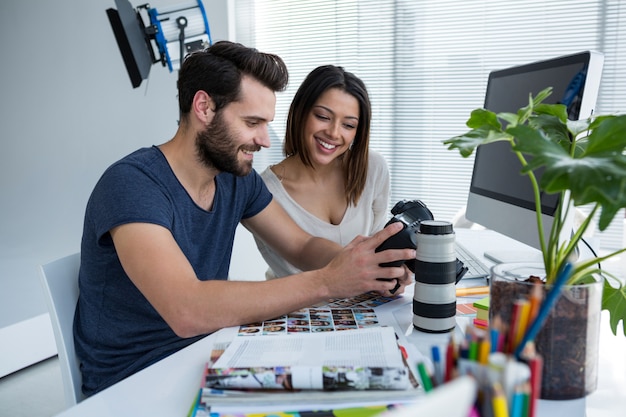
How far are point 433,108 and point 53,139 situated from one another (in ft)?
7.61

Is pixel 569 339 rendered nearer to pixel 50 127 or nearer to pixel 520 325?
pixel 520 325

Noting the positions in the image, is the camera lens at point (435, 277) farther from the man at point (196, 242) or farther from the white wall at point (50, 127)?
the white wall at point (50, 127)

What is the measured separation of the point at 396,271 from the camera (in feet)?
3.54

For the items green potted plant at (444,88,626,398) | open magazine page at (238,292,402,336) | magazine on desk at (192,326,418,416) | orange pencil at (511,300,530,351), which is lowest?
open magazine page at (238,292,402,336)

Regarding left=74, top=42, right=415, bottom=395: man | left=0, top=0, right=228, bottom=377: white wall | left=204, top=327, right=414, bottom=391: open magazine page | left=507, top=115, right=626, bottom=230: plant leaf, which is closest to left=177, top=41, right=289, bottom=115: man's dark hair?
left=74, top=42, right=415, bottom=395: man

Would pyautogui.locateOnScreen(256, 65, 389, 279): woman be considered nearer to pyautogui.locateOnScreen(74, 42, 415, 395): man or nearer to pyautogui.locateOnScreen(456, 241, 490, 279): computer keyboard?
pyautogui.locateOnScreen(74, 42, 415, 395): man

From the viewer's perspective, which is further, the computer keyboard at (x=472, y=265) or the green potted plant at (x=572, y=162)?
the computer keyboard at (x=472, y=265)

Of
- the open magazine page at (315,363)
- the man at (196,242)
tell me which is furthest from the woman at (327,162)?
the open magazine page at (315,363)

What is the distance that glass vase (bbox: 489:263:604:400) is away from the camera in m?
0.72

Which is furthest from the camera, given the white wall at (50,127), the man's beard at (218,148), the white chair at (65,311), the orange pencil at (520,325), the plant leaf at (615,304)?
the white wall at (50,127)

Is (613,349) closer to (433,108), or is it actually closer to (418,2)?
(433,108)

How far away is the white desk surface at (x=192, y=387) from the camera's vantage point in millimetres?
742

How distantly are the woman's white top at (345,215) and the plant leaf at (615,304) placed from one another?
3.01ft

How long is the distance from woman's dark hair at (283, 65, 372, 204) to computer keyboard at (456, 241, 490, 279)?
412 millimetres
